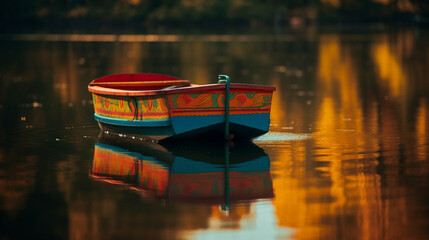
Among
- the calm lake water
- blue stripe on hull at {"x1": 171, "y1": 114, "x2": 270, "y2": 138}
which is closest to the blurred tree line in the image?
the calm lake water

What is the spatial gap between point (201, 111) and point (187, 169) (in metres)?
2.62

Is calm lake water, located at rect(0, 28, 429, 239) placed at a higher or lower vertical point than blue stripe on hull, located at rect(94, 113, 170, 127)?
lower

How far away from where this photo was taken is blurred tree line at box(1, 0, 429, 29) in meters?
148

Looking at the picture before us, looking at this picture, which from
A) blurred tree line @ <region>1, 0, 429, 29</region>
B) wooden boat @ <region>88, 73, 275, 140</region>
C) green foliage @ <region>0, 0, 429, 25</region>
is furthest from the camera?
green foliage @ <region>0, 0, 429, 25</region>

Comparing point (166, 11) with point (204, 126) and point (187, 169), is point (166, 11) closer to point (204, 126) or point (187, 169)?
point (204, 126)

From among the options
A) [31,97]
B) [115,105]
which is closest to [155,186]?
[115,105]

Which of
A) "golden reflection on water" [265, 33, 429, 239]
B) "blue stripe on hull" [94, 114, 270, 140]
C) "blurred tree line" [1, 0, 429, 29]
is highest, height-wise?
"blurred tree line" [1, 0, 429, 29]

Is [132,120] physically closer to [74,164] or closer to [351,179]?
[74,164]

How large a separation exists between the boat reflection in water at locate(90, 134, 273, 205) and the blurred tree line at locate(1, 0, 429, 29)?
126775 millimetres

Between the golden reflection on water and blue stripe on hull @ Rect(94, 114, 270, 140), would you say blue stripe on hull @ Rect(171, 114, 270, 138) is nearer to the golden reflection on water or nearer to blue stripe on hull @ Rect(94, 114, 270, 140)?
blue stripe on hull @ Rect(94, 114, 270, 140)

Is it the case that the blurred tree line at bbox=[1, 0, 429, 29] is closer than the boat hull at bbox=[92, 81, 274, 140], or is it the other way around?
the boat hull at bbox=[92, 81, 274, 140]

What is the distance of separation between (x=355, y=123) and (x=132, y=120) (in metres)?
5.13

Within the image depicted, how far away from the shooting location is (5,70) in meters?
44.4

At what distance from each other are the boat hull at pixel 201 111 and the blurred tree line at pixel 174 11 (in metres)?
126
